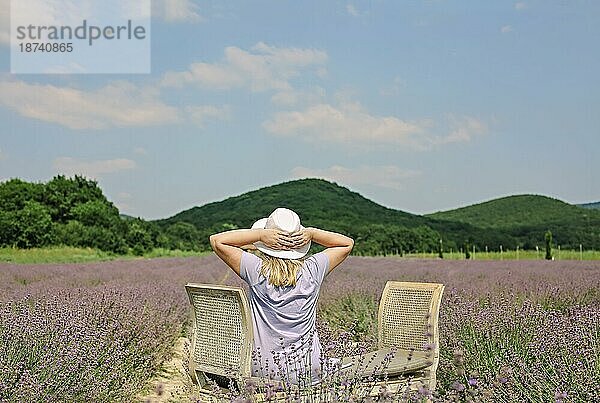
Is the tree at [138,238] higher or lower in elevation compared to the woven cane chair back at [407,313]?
Result: higher

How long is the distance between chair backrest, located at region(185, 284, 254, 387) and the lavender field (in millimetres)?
459

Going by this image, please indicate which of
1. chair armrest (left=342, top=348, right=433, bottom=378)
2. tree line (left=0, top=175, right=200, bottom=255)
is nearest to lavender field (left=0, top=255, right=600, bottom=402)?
chair armrest (left=342, top=348, right=433, bottom=378)

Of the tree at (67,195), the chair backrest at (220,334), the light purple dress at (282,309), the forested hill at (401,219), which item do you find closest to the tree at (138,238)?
the forested hill at (401,219)

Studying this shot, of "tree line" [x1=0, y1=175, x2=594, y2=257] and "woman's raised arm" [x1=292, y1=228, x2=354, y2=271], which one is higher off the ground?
"tree line" [x1=0, y1=175, x2=594, y2=257]

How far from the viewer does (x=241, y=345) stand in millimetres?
3547

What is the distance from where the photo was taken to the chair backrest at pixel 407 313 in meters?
4.28

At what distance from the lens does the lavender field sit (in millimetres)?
3258

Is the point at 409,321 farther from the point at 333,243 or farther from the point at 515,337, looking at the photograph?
the point at 333,243

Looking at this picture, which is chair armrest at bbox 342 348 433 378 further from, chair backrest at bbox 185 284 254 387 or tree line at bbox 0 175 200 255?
tree line at bbox 0 175 200 255

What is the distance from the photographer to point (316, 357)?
369 centimetres

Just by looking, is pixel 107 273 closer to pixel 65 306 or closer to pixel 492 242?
pixel 65 306

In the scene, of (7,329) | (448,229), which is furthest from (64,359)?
(448,229)

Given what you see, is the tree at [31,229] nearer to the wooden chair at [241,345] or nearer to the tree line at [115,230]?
the tree line at [115,230]

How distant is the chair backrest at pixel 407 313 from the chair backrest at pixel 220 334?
3.77 ft
